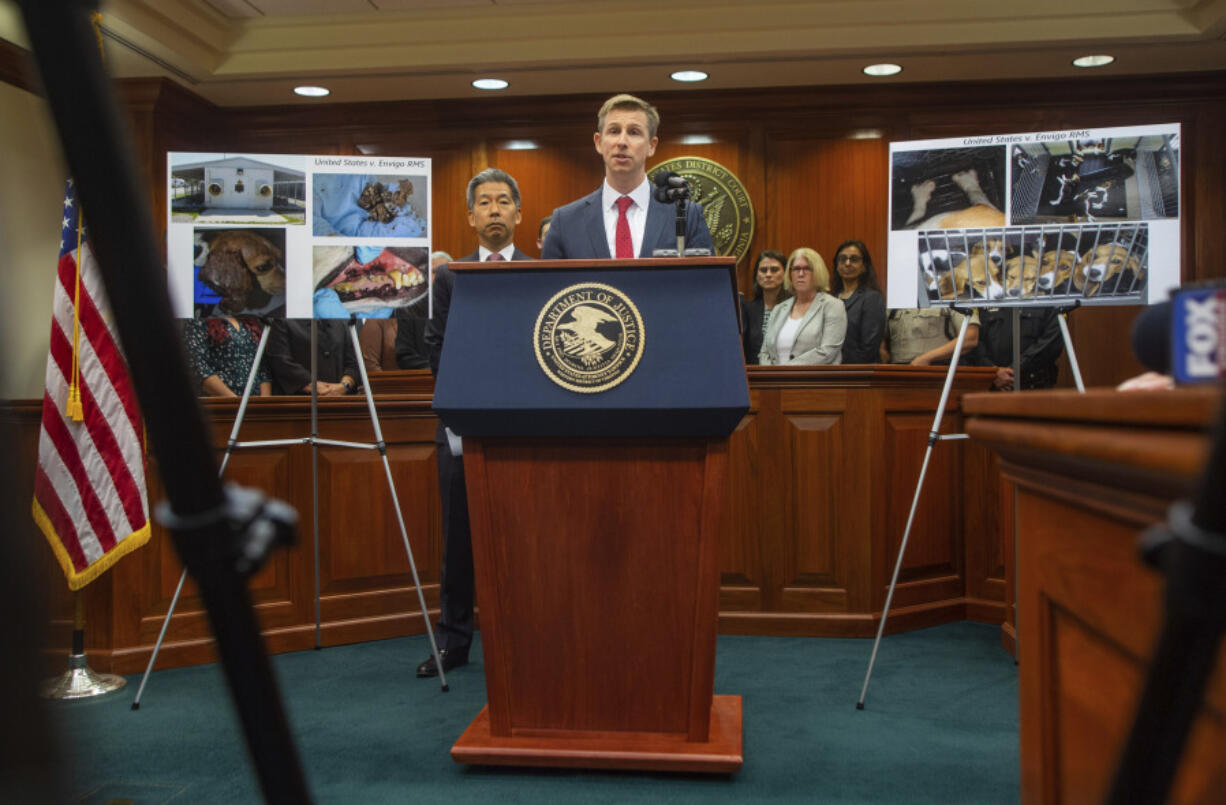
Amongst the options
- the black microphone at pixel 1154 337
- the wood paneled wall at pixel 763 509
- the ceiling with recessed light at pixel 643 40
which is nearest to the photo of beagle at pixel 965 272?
the wood paneled wall at pixel 763 509

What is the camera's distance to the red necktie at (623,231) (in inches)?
106

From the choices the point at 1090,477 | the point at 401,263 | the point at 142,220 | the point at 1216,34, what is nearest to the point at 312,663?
the point at 401,263

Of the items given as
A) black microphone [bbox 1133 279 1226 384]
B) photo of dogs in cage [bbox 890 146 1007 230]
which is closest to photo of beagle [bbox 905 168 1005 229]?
photo of dogs in cage [bbox 890 146 1007 230]

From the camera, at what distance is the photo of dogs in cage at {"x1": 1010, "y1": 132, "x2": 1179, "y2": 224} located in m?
2.79

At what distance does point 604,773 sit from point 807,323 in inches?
111

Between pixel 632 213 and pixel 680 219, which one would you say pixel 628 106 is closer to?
pixel 632 213

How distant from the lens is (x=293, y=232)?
3146 millimetres

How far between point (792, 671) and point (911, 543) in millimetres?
954

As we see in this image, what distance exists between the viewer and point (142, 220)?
0.31 meters

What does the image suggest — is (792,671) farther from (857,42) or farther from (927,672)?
(857,42)

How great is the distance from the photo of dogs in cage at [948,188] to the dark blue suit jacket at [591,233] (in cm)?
67

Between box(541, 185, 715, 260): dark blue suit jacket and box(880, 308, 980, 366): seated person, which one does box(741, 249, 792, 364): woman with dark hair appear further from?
box(541, 185, 715, 260): dark blue suit jacket

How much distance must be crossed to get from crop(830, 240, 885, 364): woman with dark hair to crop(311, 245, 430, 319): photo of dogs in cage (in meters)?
2.54

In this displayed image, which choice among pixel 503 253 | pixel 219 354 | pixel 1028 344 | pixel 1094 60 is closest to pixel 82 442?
pixel 219 354
